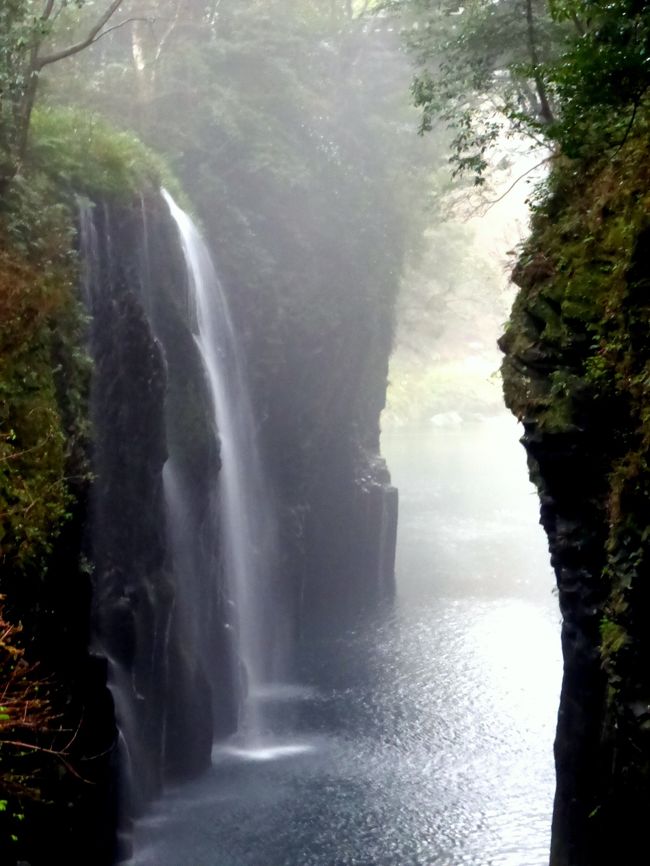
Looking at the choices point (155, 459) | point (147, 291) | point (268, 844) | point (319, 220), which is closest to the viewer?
point (268, 844)

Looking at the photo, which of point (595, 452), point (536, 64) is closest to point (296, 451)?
point (536, 64)

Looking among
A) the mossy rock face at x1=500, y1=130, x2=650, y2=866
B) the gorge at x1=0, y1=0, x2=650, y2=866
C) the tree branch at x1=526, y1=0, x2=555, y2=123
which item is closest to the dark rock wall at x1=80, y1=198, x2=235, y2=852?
the gorge at x1=0, y1=0, x2=650, y2=866

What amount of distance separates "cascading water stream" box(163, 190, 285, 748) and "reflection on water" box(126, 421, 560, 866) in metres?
1.06

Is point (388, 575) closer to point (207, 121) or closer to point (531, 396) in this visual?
point (207, 121)

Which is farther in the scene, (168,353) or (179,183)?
(179,183)

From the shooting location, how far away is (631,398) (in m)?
9.59

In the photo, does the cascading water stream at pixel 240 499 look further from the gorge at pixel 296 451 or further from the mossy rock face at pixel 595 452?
the mossy rock face at pixel 595 452

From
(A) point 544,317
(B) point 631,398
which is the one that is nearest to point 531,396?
(A) point 544,317

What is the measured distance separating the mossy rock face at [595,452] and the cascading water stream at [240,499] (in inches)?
416

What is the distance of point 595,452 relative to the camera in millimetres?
10586

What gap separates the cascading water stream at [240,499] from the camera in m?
22.6

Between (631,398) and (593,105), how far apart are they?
9.80 ft

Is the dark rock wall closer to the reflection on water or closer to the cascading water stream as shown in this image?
the reflection on water

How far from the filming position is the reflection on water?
15414 mm
